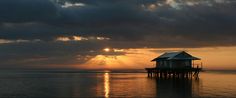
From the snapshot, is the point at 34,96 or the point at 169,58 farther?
the point at 169,58

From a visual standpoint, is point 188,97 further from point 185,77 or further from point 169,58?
point 185,77

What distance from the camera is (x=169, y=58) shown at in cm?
8988

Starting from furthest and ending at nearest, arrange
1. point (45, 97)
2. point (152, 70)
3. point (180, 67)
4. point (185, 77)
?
point (152, 70) < point (185, 77) < point (180, 67) < point (45, 97)

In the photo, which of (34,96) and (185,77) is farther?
(185,77)

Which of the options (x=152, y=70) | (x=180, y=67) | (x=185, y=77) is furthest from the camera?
(x=152, y=70)

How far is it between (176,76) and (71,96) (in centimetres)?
5115

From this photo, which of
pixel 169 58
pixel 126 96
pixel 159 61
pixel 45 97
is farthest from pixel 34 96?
pixel 159 61

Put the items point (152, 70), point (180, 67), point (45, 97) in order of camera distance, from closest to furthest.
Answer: point (45, 97)
point (180, 67)
point (152, 70)

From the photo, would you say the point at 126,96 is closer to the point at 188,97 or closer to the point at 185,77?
the point at 188,97

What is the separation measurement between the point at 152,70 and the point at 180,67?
1596 centimetres

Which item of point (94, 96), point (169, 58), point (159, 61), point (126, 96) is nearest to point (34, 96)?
point (94, 96)

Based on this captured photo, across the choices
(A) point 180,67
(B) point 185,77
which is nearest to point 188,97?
(A) point 180,67

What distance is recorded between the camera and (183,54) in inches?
3546

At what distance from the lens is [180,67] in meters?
89.8
